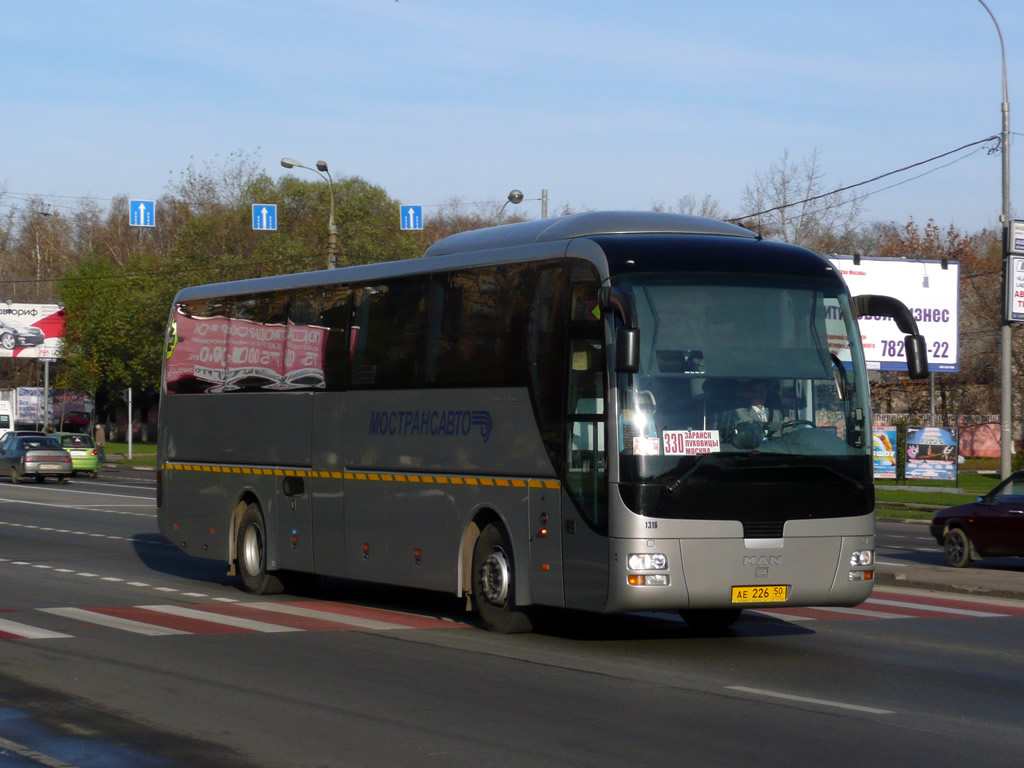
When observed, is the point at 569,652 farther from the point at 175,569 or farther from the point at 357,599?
the point at 175,569

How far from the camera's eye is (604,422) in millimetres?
11664

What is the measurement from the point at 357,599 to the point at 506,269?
4.98 meters

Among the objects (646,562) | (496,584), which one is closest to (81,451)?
(496,584)

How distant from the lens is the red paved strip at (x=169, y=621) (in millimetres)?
13281

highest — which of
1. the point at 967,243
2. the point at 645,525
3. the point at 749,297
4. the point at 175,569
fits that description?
the point at 967,243

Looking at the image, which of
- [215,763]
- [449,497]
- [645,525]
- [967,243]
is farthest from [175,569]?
[967,243]

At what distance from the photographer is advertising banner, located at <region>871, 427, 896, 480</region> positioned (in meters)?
46.2

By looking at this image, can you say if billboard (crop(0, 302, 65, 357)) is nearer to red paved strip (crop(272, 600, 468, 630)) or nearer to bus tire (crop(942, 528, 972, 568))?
bus tire (crop(942, 528, 972, 568))

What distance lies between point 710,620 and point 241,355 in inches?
269

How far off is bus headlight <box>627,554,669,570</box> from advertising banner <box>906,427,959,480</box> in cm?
3449

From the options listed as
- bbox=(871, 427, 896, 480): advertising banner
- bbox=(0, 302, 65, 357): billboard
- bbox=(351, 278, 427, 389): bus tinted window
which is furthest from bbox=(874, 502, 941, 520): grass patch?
bbox=(0, 302, 65, 357): billboard

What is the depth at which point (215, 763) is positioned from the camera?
7.54 metres

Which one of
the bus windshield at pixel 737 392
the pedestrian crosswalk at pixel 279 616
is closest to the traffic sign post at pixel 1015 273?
the pedestrian crosswalk at pixel 279 616

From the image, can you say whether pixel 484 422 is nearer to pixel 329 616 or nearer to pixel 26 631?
pixel 329 616
